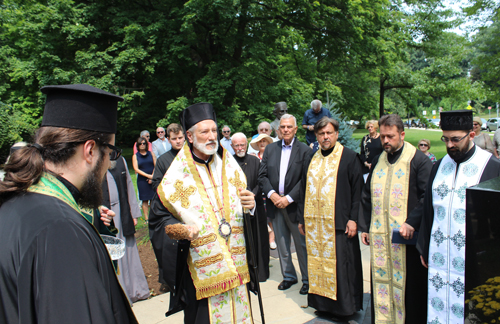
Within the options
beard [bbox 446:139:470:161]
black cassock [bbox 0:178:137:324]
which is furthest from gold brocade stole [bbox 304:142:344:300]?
black cassock [bbox 0:178:137:324]

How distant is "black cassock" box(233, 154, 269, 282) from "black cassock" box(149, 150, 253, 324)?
207 mm

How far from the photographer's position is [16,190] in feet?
4.22

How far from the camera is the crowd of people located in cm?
120

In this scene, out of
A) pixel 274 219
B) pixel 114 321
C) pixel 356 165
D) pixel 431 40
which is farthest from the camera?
pixel 431 40

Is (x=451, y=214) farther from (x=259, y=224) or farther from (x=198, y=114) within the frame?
(x=198, y=114)

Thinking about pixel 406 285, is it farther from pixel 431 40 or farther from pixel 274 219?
pixel 431 40

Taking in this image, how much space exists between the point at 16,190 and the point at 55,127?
1.00ft

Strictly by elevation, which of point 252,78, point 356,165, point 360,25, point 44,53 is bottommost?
point 356,165

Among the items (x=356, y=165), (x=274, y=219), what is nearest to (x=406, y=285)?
(x=356, y=165)

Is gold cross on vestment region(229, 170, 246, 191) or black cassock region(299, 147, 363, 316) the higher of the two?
gold cross on vestment region(229, 170, 246, 191)

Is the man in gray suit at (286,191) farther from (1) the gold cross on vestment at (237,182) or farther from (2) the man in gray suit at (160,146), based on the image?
(2) the man in gray suit at (160,146)

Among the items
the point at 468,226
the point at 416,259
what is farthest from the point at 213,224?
the point at 416,259

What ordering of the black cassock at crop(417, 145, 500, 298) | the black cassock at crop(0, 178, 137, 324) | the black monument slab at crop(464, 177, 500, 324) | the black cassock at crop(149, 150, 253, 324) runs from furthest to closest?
the black cassock at crop(149, 150, 253, 324), the black cassock at crop(417, 145, 500, 298), the black monument slab at crop(464, 177, 500, 324), the black cassock at crop(0, 178, 137, 324)

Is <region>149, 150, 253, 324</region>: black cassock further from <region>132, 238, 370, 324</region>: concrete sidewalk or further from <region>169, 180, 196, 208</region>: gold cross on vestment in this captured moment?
<region>132, 238, 370, 324</region>: concrete sidewalk
